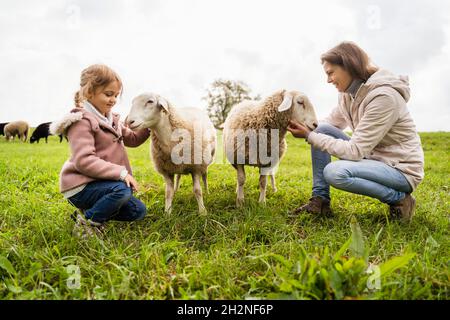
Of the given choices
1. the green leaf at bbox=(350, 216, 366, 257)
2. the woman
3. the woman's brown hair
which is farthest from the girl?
the woman's brown hair

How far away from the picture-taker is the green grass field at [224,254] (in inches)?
69.5

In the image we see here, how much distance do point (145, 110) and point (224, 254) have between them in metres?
1.63

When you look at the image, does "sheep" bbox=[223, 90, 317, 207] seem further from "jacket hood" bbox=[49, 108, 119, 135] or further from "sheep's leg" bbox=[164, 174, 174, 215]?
"jacket hood" bbox=[49, 108, 119, 135]

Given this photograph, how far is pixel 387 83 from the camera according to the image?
9.57 ft

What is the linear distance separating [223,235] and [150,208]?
1.16m

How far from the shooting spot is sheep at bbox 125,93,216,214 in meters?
3.19

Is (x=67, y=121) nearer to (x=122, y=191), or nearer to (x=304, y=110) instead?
(x=122, y=191)

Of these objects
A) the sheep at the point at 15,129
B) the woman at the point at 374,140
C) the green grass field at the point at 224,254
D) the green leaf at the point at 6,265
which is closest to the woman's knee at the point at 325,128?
the woman at the point at 374,140

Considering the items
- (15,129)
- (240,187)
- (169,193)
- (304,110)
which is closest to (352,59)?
(304,110)

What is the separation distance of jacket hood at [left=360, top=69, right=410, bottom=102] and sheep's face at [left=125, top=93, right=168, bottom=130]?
1.98 meters
